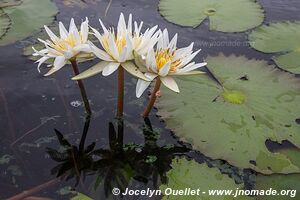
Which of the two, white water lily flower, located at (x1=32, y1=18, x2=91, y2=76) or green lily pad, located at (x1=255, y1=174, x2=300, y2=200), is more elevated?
white water lily flower, located at (x1=32, y1=18, x2=91, y2=76)

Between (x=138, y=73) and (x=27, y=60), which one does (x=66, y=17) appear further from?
(x=138, y=73)

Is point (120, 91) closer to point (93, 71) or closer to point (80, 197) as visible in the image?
point (93, 71)

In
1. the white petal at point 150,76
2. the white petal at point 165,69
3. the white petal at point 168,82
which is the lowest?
the white petal at point 168,82

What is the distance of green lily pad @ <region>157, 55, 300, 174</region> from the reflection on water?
18 cm

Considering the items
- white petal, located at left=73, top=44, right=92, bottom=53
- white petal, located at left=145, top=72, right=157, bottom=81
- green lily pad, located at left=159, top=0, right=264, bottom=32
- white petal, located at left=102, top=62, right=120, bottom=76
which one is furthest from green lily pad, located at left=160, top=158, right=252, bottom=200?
green lily pad, located at left=159, top=0, right=264, bottom=32

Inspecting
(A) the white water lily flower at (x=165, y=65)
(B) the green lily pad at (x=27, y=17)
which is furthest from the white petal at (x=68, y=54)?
(B) the green lily pad at (x=27, y=17)

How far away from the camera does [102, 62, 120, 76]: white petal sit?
1.99m

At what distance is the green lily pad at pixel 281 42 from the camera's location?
294 centimetres

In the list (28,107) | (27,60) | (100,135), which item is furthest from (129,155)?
(27,60)

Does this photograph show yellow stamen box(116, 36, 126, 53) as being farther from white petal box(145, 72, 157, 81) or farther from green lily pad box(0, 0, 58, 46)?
green lily pad box(0, 0, 58, 46)

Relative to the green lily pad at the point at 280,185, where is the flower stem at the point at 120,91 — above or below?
above

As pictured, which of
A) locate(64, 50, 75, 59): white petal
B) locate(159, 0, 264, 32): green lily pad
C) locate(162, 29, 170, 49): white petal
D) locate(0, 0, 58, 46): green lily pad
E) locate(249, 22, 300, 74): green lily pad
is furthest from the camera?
locate(159, 0, 264, 32): green lily pad

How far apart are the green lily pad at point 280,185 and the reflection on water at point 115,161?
47cm

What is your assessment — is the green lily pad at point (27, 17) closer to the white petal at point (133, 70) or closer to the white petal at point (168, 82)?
the white petal at point (133, 70)
